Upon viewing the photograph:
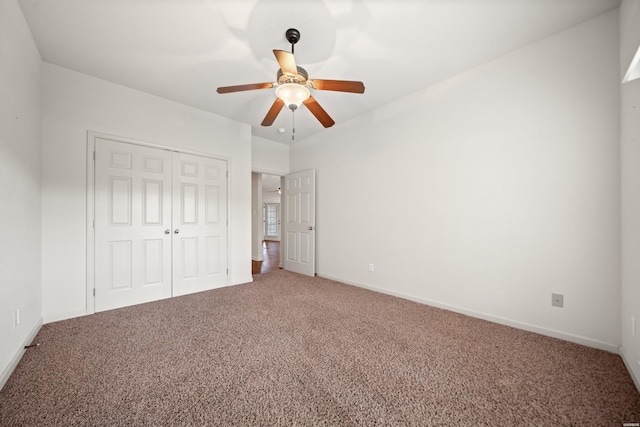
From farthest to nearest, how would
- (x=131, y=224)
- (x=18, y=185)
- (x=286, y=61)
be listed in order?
(x=131, y=224), (x=18, y=185), (x=286, y=61)

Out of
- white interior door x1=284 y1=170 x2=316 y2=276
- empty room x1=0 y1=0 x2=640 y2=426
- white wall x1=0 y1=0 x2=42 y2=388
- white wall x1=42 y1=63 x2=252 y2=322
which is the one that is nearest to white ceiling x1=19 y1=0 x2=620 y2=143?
empty room x1=0 y1=0 x2=640 y2=426

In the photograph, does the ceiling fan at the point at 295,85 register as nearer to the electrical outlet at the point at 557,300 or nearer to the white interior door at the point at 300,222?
the white interior door at the point at 300,222

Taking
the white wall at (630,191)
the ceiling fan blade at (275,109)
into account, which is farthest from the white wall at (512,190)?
the ceiling fan blade at (275,109)

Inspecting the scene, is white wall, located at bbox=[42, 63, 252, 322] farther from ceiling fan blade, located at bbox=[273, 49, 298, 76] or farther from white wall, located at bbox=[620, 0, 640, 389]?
white wall, located at bbox=[620, 0, 640, 389]

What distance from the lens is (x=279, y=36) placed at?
2174 millimetres

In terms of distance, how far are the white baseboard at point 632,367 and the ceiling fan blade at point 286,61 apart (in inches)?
124

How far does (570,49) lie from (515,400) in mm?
2863

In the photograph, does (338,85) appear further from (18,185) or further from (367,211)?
(18,185)

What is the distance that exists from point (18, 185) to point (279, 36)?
96.5 inches

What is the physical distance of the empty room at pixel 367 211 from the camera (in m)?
1.57

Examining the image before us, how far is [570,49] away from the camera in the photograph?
84.7 inches

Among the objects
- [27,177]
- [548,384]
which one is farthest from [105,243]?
[548,384]

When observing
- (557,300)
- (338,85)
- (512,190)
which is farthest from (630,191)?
(338,85)

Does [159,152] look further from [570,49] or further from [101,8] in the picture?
[570,49]
